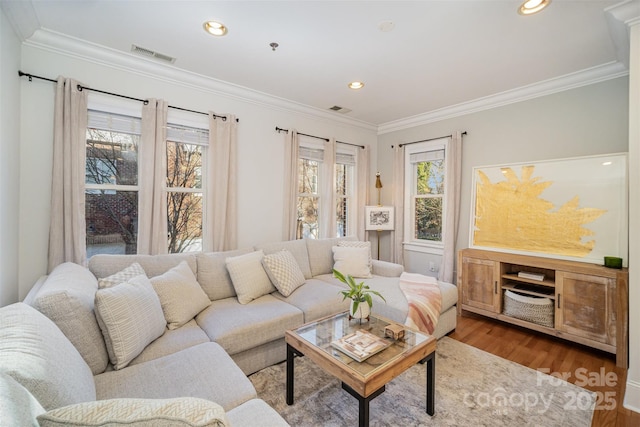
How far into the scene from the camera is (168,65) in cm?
271

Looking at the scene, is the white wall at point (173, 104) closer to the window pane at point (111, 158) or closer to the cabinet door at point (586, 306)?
the window pane at point (111, 158)

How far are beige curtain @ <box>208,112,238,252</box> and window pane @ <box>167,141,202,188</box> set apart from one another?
0.49 ft

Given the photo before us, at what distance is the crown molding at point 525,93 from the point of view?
269 centimetres

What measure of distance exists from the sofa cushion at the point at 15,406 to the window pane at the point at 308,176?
3446 mm

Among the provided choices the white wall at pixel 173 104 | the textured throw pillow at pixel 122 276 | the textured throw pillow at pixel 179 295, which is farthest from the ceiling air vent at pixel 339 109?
the textured throw pillow at pixel 122 276

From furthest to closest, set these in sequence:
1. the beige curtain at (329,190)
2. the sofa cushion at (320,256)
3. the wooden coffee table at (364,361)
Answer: the beige curtain at (329,190)
the sofa cushion at (320,256)
the wooden coffee table at (364,361)

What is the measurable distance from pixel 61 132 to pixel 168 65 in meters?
1.10

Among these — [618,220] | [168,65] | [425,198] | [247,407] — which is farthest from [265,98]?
[618,220]

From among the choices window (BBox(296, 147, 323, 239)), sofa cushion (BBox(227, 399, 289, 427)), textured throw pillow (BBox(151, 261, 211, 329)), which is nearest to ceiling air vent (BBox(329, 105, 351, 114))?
window (BBox(296, 147, 323, 239))

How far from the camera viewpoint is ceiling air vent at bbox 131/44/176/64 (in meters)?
2.42

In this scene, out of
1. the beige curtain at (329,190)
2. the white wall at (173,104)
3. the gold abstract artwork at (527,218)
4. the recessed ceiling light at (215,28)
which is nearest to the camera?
the recessed ceiling light at (215,28)

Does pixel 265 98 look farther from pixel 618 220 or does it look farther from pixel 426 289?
pixel 618 220

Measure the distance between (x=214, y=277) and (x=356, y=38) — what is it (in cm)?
237

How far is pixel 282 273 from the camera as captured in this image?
8.84ft
